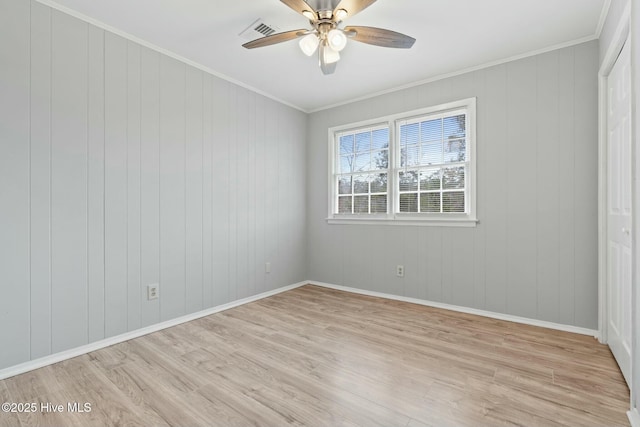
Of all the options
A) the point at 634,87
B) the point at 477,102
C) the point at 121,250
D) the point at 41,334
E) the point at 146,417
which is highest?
the point at 477,102

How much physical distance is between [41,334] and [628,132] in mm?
4120

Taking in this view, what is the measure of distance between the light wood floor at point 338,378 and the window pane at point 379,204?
152 centimetres

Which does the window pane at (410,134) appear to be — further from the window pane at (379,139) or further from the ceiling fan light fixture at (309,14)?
the ceiling fan light fixture at (309,14)

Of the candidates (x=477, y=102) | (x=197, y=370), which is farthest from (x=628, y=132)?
(x=197, y=370)

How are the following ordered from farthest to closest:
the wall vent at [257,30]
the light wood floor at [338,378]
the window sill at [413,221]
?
the window sill at [413,221] < the wall vent at [257,30] < the light wood floor at [338,378]

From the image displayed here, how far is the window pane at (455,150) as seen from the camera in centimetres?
338

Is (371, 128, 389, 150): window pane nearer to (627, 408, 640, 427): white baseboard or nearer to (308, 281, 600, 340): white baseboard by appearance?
(308, 281, 600, 340): white baseboard

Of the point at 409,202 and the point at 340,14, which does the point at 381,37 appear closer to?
the point at 340,14

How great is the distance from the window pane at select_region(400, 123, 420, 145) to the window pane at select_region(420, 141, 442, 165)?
152mm

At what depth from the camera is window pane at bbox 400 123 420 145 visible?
3.71 metres

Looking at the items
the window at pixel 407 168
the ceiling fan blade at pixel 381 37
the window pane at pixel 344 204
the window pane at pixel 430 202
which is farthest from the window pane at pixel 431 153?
the ceiling fan blade at pixel 381 37

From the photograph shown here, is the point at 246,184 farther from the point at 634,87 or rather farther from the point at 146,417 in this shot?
the point at 634,87

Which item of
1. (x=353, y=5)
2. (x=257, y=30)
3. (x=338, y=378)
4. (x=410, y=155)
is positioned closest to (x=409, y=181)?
(x=410, y=155)

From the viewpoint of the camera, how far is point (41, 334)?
2174mm
